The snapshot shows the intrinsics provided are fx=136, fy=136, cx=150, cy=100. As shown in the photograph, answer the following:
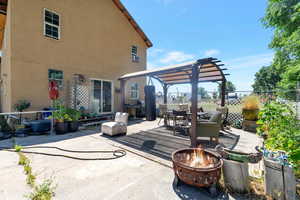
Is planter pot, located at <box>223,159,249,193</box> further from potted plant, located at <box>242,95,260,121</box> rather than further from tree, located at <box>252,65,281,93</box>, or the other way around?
tree, located at <box>252,65,281,93</box>

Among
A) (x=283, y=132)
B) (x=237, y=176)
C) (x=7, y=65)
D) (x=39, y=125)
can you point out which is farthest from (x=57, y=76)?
(x=283, y=132)

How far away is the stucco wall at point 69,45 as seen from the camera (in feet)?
19.5

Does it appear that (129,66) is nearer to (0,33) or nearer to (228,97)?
(228,97)

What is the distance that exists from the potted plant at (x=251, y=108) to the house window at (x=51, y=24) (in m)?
9.71

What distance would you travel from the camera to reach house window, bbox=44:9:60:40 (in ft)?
22.0

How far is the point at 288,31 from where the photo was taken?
286 inches

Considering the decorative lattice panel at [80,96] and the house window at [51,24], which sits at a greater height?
the house window at [51,24]

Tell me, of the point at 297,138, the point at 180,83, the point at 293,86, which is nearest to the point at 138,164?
the point at 297,138

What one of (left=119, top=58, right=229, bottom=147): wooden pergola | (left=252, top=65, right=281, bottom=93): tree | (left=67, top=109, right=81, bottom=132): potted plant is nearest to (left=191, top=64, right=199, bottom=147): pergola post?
(left=119, top=58, right=229, bottom=147): wooden pergola

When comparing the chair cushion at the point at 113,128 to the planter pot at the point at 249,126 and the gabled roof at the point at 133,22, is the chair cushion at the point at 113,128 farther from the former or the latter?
the gabled roof at the point at 133,22

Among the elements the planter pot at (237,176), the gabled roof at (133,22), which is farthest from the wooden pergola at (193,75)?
the gabled roof at (133,22)

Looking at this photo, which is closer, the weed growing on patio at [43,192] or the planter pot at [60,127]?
the weed growing on patio at [43,192]

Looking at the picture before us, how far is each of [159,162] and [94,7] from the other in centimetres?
980

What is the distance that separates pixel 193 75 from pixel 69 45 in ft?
23.2
